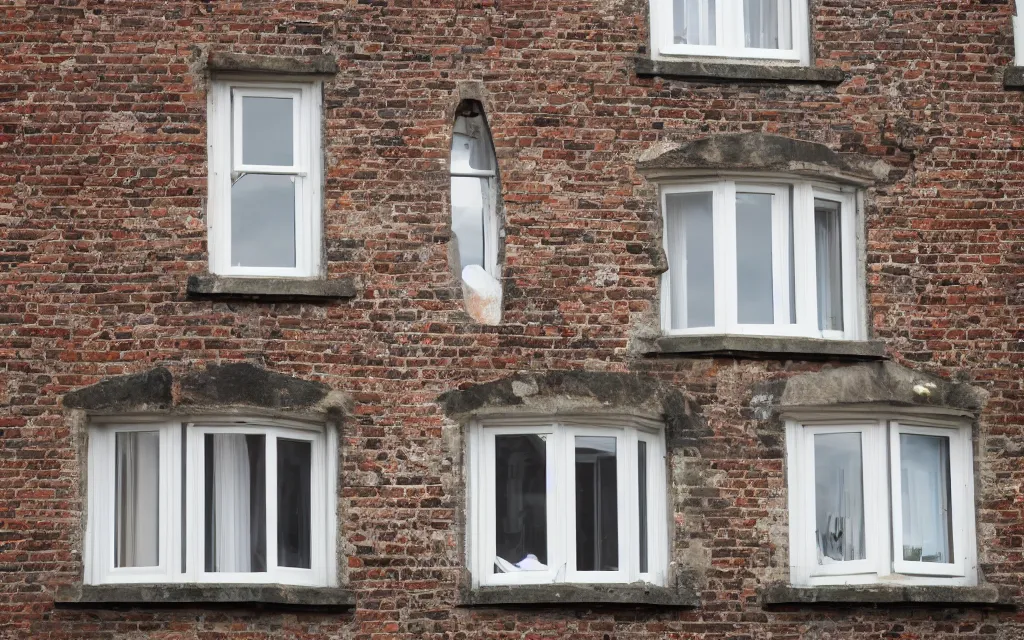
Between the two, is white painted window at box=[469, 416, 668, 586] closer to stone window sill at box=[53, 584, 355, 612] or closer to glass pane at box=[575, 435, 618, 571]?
glass pane at box=[575, 435, 618, 571]

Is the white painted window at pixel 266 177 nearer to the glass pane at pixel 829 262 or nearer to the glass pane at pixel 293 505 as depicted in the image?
the glass pane at pixel 293 505

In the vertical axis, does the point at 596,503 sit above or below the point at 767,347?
below

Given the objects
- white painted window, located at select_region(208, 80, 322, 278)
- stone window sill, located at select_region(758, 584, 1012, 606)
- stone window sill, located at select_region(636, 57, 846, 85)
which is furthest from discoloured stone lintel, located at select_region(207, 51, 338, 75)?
stone window sill, located at select_region(758, 584, 1012, 606)

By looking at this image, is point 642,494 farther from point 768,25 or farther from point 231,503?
point 768,25

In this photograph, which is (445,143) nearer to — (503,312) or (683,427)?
(503,312)

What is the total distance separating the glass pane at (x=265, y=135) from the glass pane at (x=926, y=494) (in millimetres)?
6328

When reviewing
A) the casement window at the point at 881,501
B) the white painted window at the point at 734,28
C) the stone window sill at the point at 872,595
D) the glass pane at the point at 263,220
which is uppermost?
the white painted window at the point at 734,28

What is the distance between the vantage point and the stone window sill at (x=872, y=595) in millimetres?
17969

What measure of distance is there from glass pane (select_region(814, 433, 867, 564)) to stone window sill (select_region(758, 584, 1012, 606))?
0.53m

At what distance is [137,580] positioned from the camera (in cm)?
1772

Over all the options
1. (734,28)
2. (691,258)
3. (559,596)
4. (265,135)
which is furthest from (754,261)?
(265,135)

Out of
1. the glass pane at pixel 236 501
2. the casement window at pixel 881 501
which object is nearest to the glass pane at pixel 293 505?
the glass pane at pixel 236 501

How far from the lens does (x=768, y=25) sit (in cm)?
1938

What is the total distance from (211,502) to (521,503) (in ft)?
9.15
